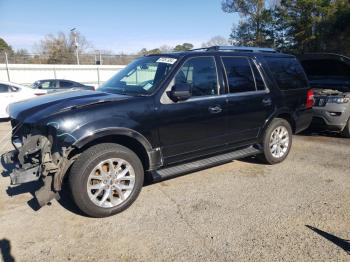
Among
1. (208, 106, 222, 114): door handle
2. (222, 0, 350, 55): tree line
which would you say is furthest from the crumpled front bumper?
(222, 0, 350, 55): tree line

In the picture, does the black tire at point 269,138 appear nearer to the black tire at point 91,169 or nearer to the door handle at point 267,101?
the door handle at point 267,101

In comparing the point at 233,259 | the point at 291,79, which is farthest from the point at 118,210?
the point at 291,79

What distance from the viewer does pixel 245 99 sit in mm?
4961

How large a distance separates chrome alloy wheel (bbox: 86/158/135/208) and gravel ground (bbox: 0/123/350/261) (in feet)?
0.77

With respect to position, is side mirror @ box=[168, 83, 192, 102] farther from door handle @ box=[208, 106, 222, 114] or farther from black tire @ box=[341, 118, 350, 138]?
black tire @ box=[341, 118, 350, 138]

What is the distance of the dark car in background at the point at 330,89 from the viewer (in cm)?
734

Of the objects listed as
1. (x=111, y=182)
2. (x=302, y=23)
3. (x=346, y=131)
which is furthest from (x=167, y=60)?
(x=302, y=23)

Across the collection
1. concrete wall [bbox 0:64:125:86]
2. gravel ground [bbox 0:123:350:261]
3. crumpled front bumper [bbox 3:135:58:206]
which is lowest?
concrete wall [bbox 0:64:125:86]

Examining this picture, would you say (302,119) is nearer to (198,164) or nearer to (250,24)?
(198,164)

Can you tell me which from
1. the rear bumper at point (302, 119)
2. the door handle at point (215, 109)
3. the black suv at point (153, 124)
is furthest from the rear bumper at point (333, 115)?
the door handle at point (215, 109)

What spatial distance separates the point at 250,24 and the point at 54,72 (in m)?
20.2

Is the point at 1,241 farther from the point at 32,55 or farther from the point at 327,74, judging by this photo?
the point at 32,55

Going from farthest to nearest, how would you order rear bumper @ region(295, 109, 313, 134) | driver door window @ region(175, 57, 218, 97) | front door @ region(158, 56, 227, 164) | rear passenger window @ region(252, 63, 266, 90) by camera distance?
rear bumper @ region(295, 109, 313, 134) < rear passenger window @ region(252, 63, 266, 90) < driver door window @ region(175, 57, 218, 97) < front door @ region(158, 56, 227, 164)

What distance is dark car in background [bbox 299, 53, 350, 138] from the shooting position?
289 inches
